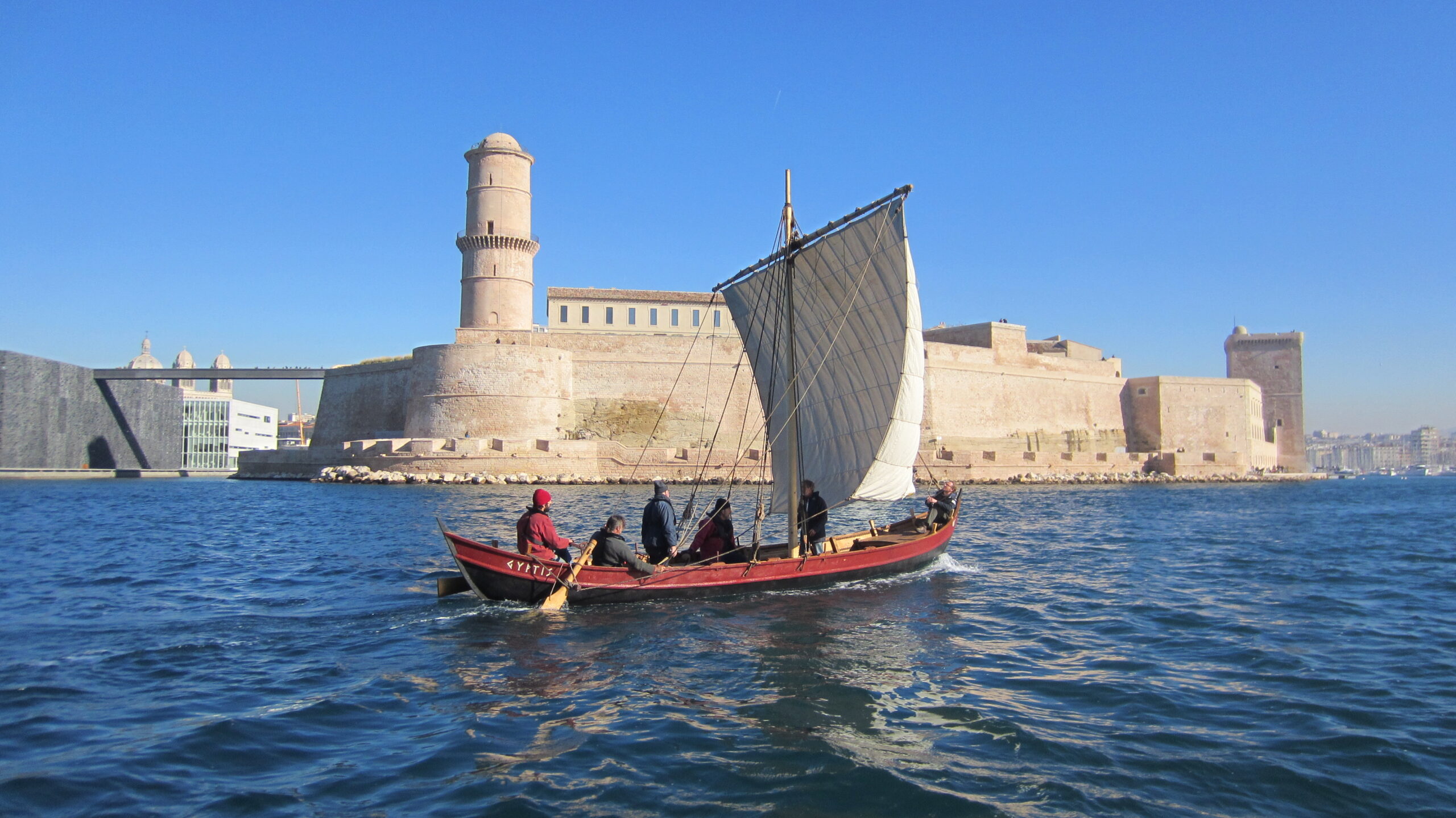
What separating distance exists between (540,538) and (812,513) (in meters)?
4.17

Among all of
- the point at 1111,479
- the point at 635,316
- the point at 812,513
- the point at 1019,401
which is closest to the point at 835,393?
the point at 812,513

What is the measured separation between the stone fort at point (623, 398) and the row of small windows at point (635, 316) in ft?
0.23

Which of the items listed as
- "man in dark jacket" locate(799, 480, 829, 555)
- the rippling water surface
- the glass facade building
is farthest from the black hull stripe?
the glass facade building

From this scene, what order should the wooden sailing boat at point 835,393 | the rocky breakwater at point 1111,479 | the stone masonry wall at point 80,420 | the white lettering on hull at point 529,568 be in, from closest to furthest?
the white lettering on hull at point 529,568 → the wooden sailing boat at point 835,393 → the stone masonry wall at point 80,420 → the rocky breakwater at point 1111,479

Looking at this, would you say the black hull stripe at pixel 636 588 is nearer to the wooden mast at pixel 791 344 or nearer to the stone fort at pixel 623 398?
the wooden mast at pixel 791 344

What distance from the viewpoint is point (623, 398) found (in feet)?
146

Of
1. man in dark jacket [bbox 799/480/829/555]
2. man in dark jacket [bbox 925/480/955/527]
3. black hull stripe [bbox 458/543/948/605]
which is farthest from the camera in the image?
man in dark jacket [bbox 925/480/955/527]

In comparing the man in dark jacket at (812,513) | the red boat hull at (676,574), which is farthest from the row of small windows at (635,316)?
the red boat hull at (676,574)

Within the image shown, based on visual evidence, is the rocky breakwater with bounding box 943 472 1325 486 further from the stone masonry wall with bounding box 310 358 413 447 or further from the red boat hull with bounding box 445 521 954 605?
the red boat hull with bounding box 445 521 954 605

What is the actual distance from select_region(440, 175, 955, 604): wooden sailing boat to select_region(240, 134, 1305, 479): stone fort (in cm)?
2123

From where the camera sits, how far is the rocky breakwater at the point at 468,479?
36.3 meters

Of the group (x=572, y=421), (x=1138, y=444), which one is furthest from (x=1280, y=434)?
(x=572, y=421)

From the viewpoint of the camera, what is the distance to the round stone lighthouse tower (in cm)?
4300

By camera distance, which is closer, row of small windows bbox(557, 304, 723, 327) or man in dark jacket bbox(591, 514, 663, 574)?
man in dark jacket bbox(591, 514, 663, 574)
